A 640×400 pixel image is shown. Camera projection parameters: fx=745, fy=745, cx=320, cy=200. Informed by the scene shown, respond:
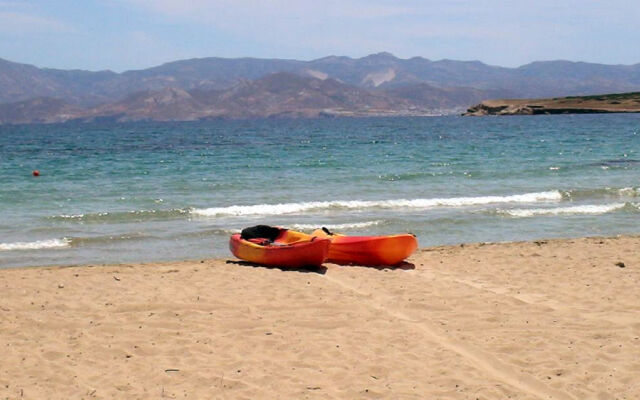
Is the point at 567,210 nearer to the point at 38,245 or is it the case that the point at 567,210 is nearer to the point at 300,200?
the point at 300,200

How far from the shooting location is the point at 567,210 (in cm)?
1864

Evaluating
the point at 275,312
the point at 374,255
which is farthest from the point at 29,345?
the point at 374,255

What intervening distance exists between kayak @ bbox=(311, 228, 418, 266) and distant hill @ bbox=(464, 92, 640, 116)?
336 feet

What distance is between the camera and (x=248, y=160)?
3553 centimetres

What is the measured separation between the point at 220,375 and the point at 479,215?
1240 centimetres

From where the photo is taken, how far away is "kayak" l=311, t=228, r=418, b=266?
12023 millimetres

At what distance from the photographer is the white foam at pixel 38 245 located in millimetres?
14539

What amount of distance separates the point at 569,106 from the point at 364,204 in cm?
9954

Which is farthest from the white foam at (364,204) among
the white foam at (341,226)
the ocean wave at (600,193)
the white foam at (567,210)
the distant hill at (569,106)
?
the distant hill at (569,106)

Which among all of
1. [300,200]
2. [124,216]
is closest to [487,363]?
[124,216]

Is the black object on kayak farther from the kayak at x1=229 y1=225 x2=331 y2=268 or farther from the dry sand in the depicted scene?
the dry sand

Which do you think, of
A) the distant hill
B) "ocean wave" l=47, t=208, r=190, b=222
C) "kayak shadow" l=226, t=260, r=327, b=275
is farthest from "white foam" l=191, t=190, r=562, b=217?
the distant hill

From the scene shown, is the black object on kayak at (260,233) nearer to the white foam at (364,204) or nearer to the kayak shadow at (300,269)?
the kayak shadow at (300,269)

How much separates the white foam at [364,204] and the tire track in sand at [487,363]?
10.5 meters
